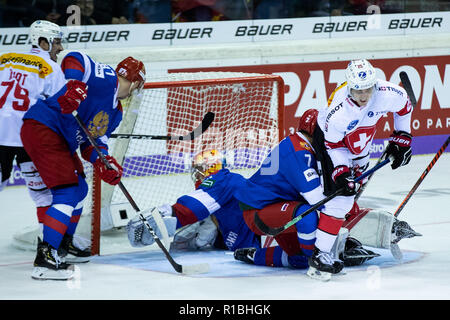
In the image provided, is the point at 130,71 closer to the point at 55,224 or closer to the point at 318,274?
the point at 55,224

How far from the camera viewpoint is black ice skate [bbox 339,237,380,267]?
4379 mm

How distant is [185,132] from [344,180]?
188cm

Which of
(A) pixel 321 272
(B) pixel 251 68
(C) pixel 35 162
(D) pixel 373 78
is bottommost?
(A) pixel 321 272

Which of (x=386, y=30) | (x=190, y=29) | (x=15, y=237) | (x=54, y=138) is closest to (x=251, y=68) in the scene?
(x=190, y=29)

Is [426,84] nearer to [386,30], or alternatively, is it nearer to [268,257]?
[386,30]

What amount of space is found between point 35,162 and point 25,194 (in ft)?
7.35

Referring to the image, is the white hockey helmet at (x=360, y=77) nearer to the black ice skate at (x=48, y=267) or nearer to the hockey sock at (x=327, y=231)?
the hockey sock at (x=327, y=231)

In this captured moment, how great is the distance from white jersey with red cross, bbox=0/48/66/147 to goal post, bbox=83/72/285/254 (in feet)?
2.92

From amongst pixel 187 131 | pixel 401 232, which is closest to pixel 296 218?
pixel 401 232

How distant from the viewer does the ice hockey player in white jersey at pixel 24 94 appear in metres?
4.35

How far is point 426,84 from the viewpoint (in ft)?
25.6

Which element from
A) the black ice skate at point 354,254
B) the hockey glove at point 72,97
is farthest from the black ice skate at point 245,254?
the hockey glove at point 72,97

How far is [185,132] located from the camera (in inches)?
226

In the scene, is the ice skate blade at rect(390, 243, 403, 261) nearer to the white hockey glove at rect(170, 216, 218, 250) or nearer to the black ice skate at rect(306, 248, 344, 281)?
the black ice skate at rect(306, 248, 344, 281)
